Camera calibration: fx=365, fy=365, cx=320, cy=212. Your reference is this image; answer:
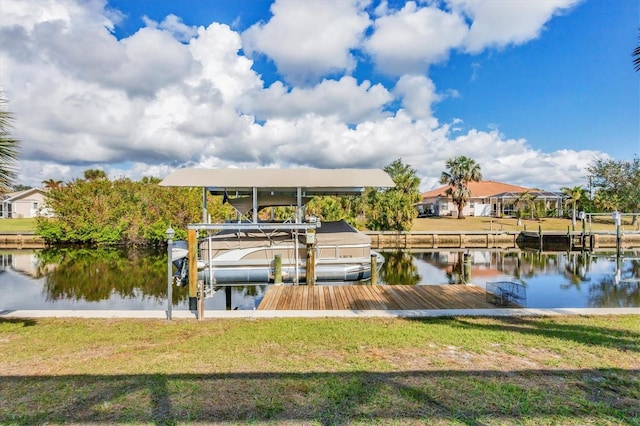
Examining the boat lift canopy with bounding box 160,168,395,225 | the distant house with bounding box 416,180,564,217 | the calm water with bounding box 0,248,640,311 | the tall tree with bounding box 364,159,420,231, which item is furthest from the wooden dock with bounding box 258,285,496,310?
the distant house with bounding box 416,180,564,217

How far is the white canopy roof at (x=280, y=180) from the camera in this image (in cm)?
1111

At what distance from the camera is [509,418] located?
3.08 meters

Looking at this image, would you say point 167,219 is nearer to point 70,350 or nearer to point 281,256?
point 281,256

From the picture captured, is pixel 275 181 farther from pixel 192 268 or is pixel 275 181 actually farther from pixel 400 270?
pixel 400 270

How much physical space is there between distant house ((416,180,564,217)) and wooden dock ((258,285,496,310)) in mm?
38796

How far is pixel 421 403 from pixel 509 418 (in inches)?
28.2

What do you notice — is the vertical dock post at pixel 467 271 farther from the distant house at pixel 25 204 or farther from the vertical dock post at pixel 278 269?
the distant house at pixel 25 204

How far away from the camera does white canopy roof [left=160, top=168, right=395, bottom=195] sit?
36.4 feet

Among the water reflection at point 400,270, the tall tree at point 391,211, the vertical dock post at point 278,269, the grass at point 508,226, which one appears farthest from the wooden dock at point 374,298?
the grass at point 508,226

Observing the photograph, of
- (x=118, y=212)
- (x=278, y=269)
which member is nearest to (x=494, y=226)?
(x=278, y=269)

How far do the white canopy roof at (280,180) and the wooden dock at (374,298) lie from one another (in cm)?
343

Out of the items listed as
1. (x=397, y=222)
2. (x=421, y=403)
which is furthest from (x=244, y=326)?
(x=397, y=222)

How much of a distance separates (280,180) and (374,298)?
16.8 feet

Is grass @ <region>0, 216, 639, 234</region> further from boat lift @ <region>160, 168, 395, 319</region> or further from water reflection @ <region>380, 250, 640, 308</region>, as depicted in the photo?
boat lift @ <region>160, 168, 395, 319</region>
